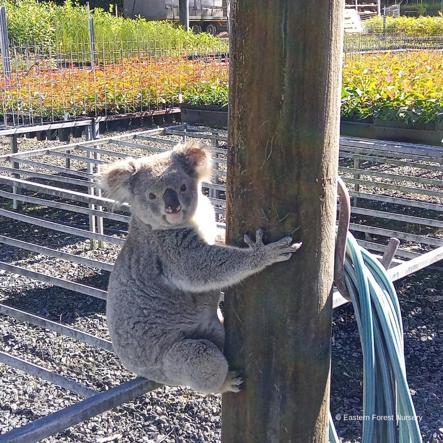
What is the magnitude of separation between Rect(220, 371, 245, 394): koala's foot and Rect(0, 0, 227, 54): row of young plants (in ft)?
40.5

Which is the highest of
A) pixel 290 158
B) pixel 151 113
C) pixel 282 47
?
pixel 282 47

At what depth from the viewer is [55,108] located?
31.6ft

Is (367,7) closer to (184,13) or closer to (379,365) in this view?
(184,13)

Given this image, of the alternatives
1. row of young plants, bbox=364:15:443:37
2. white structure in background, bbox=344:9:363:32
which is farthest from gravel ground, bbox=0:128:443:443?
row of young plants, bbox=364:15:443:37

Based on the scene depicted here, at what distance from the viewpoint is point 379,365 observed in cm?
190

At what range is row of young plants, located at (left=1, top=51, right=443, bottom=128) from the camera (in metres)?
7.53

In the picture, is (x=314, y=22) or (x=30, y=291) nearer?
(x=314, y=22)

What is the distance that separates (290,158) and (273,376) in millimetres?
558

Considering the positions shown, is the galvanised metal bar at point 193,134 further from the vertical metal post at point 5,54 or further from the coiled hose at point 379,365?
the coiled hose at point 379,365

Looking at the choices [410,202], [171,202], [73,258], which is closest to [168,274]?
[171,202]

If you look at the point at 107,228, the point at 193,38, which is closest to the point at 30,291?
the point at 107,228

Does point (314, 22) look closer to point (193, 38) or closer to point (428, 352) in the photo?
point (428, 352)

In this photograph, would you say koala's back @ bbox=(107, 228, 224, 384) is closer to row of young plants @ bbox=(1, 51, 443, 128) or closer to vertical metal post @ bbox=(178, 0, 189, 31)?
row of young plants @ bbox=(1, 51, 443, 128)

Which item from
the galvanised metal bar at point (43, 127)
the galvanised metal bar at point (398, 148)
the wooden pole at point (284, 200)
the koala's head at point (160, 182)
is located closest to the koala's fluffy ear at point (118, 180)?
the koala's head at point (160, 182)
